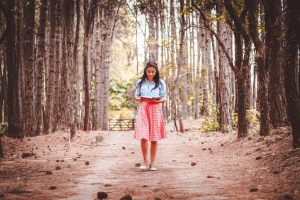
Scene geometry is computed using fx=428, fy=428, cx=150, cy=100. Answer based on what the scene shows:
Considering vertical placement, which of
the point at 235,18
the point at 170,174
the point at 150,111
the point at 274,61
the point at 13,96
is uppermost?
the point at 235,18

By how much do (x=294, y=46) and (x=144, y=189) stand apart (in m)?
2.99

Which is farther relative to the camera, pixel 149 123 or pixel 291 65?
pixel 149 123

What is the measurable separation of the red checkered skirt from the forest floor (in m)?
0.55

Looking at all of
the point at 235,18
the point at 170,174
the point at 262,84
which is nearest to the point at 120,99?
the point at 235,18

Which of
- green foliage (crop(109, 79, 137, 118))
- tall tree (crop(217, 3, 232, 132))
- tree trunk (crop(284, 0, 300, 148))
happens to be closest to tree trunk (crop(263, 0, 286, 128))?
tree trunk (crop(284, 0, 300, 148))

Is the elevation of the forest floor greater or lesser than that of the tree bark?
lesser

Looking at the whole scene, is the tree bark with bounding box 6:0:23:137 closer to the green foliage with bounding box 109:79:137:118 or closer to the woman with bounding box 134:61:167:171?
the woman with bounding box 134:61:167:171

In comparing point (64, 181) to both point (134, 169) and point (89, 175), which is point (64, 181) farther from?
point (134, 169)

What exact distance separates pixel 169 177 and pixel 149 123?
124 cm

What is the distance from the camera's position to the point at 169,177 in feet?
19.0

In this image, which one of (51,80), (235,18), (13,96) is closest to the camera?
(235,18)

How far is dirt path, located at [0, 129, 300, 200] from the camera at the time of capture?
14.9ft

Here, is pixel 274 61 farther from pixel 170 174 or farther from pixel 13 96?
pixel 13 96

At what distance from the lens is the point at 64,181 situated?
5.50 metres
